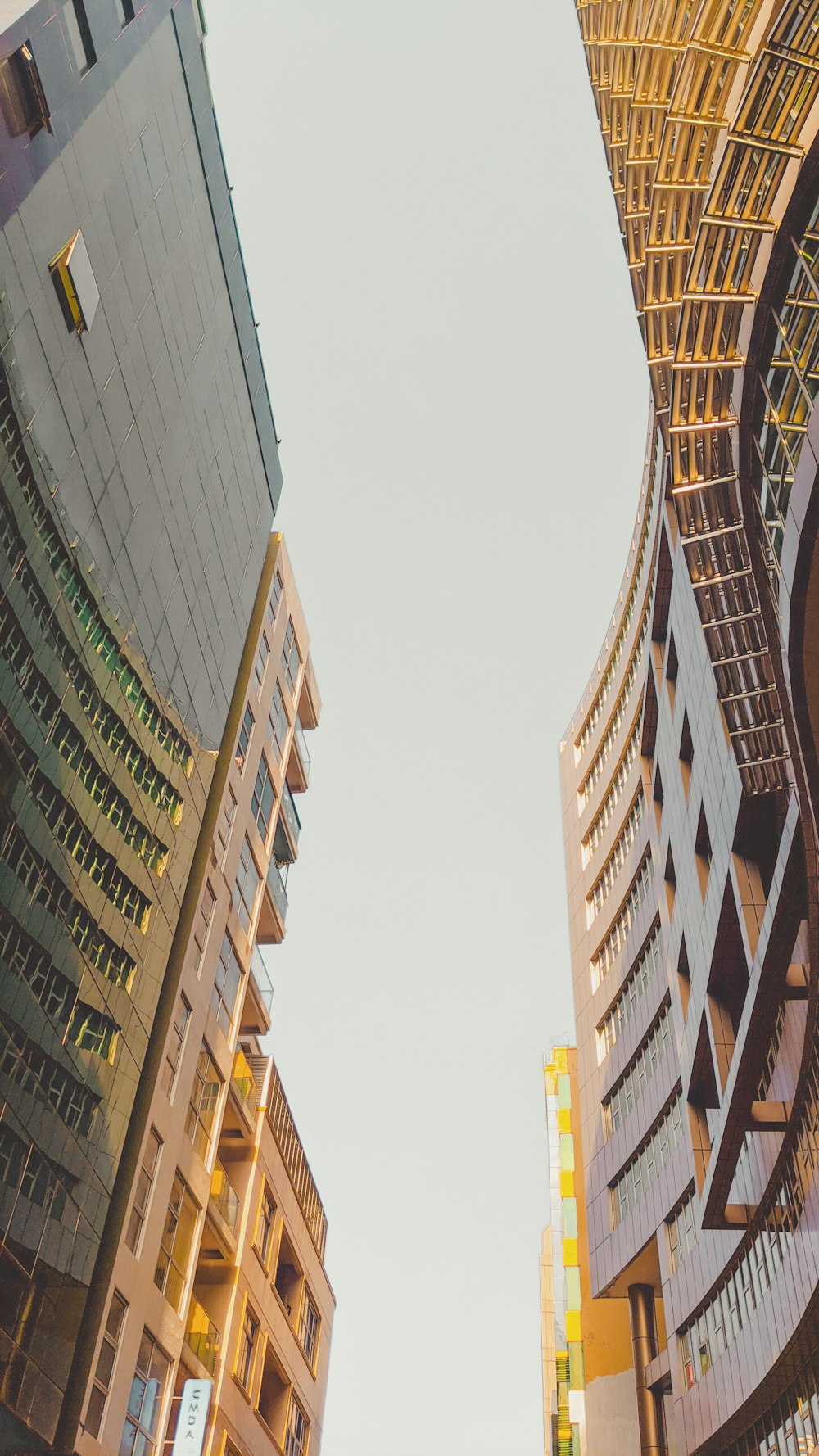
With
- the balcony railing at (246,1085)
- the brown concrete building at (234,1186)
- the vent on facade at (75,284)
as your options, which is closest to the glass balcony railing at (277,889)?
the brown concrete building at (234,1186)

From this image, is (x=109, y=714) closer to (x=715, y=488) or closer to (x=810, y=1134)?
(x=715, y=488)

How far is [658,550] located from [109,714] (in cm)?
1953

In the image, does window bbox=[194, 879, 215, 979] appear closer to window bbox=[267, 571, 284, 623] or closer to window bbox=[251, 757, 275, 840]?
window bbox=[251, 757, 275, 840]

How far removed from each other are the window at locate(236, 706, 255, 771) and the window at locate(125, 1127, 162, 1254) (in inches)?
595

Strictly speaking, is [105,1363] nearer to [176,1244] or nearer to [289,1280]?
[176,1244]

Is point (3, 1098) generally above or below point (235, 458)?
below

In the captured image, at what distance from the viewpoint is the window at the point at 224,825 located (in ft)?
126

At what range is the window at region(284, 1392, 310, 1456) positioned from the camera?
140 ft

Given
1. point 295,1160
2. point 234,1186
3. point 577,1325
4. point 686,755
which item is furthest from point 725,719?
point 577,1325

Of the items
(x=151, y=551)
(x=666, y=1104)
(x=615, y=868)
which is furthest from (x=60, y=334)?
(x=615, y=868)

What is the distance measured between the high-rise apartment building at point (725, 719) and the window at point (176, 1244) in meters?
13.9

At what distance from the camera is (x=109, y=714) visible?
94.5ft

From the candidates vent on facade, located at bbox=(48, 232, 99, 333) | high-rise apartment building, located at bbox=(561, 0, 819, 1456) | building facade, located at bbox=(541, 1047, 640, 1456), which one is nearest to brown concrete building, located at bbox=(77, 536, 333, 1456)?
building facade, located at bbox=(541, 1047, 640, 1456)

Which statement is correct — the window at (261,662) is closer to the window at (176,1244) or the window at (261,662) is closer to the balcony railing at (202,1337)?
the window at (176,1244)
